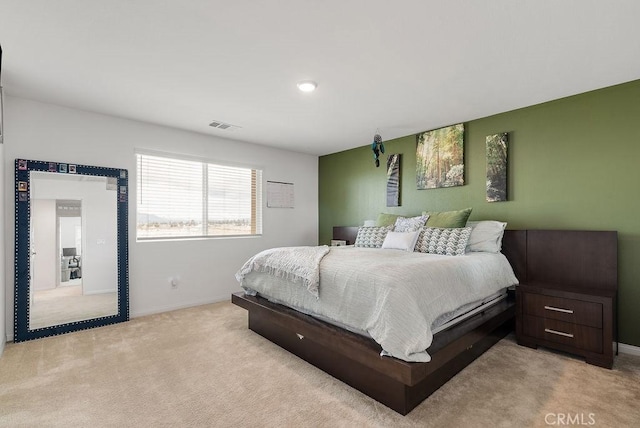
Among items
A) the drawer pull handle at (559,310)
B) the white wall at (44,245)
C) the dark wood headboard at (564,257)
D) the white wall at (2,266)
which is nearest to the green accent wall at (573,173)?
the dark wood headboard at (564,257)

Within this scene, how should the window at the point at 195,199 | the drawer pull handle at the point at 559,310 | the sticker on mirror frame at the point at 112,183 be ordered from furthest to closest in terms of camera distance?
the window at the point at 195,199 → the sticker on mirror frame at the point at 112,183 → the drawer pull handle at the point at 559,310

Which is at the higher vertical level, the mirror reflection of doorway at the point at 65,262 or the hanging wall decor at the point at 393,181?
the hanging wall decor at the point at 393,181

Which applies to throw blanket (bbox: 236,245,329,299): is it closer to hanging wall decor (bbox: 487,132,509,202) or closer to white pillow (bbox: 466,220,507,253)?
white pillow (bbox: 466,220,507,253)

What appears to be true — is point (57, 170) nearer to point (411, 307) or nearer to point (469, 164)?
point (411, 307)

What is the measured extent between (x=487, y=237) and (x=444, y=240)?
460 millimetres

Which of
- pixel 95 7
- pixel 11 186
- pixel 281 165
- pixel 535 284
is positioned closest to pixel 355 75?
pixel 95 7

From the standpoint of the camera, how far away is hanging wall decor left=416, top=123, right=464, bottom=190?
3.75m

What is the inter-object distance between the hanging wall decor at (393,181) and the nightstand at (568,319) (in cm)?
201

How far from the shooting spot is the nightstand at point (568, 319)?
2361 millimetres

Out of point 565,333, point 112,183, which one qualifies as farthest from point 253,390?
point 112,183

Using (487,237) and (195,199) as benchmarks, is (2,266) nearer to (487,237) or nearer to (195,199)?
(195,199)

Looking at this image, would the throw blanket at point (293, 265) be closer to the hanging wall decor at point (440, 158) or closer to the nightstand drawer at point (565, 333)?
the nightstand drawer at point (565, 333)

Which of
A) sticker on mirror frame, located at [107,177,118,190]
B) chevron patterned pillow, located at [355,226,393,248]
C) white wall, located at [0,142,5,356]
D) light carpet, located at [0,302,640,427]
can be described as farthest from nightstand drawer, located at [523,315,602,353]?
white wall, located at [0,142,5,356]

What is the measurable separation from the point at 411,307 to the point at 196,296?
10.7 feet
